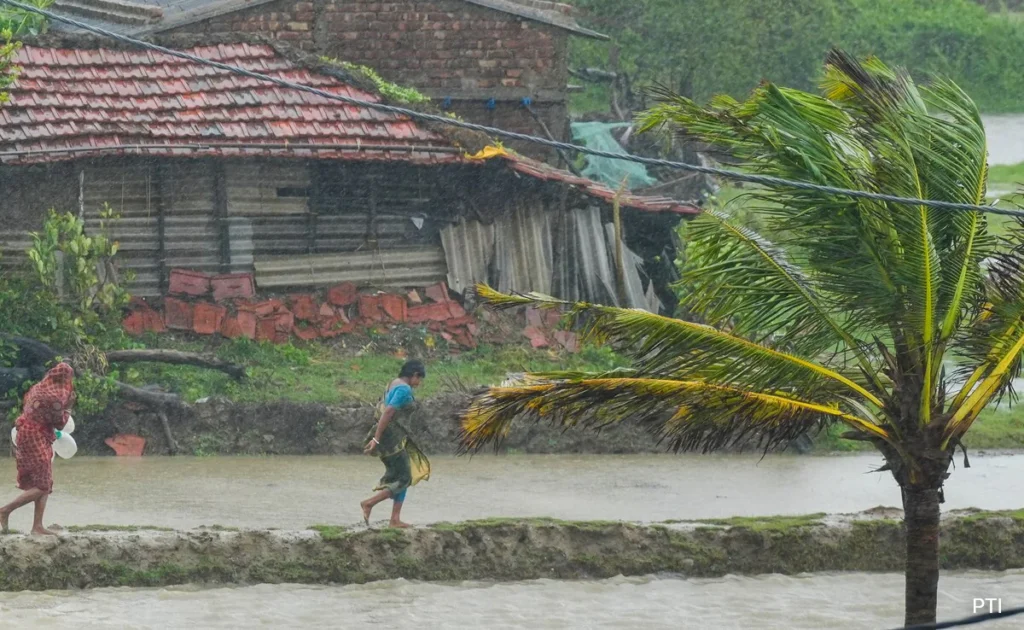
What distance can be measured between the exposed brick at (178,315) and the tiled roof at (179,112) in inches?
69.6

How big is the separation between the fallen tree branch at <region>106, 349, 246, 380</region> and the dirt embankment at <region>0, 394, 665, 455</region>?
2.04 feet

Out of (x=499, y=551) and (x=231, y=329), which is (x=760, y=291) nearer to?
(x=499, y=551)

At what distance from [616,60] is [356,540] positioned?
72.0 ft

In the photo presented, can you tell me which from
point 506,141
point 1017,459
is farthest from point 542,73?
point 1017,459

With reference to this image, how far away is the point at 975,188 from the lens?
28.7 ft

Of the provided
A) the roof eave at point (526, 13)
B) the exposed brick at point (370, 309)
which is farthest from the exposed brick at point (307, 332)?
the roof eave at point (526, 13)

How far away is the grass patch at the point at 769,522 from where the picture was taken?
1113 cm

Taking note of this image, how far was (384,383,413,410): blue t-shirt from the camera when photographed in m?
11.2

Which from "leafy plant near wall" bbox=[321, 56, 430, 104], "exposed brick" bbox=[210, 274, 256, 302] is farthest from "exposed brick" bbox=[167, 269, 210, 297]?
"leafy plant near wall" bbox=[321, 56, 430, 104]

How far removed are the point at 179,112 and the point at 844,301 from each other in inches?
421

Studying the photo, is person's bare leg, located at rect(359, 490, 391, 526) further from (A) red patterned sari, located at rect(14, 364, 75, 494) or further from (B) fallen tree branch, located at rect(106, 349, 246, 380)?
(B) fallen tree branch, located at rect(106, 349, 246, 380)

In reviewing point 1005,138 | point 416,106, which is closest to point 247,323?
point 416,106

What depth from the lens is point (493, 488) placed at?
44.7 feet

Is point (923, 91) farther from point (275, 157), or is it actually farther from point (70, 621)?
point (275, 157)
